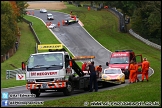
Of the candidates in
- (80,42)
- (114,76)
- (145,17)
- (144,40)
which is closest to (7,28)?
(80,42)

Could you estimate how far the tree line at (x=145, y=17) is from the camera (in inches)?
2793

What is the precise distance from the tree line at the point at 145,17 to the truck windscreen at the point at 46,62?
5003 centimetres

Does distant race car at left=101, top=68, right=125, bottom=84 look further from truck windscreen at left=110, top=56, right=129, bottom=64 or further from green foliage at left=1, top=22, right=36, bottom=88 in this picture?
green foliage at left=1, top=22, right=36, bottom=88

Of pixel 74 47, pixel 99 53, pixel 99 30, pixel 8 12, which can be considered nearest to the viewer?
pixel 99 53

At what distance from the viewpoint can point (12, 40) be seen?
219 feet

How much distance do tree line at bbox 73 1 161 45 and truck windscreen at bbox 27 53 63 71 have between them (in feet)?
164

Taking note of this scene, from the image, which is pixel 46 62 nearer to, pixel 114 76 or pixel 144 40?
pixel 114 76

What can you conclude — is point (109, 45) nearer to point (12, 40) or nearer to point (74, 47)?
point (74, 47)

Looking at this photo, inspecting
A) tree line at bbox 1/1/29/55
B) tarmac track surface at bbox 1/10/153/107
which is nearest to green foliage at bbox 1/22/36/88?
tree line at bbox 1/1/29/55

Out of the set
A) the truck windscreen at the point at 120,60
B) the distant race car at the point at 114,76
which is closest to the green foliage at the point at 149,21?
the truck windscreen at the point at 120,60

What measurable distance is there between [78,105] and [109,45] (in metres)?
55.5

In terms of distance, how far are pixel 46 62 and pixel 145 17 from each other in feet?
191

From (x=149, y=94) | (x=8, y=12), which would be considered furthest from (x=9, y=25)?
(x=149, y=94)

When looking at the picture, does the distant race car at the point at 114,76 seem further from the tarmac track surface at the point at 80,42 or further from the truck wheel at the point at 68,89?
the tarmac track surface at the point at 80,42
